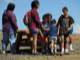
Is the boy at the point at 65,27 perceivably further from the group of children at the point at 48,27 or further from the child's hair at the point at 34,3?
the child's hair at the point at 34,3

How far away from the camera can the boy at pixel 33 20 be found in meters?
10.9

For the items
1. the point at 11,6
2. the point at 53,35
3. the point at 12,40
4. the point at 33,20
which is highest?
the point at 11,6

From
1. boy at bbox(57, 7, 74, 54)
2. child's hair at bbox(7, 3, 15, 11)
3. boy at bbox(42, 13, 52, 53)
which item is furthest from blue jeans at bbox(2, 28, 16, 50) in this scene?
boy at bbox(57, 7, 74, 54)

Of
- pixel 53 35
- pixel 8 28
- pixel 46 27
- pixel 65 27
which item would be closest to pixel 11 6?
pixel 8 28

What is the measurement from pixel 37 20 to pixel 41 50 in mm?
909

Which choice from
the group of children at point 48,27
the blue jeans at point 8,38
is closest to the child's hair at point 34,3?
the group of children at point 48,27

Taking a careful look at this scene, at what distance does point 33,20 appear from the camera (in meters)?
11.1

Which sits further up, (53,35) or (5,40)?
(53,35)

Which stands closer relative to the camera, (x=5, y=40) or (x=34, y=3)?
(x=34, y=3)

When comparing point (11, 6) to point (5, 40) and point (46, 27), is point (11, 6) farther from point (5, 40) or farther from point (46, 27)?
point (46, 27)

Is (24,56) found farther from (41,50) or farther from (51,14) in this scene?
(51,14)

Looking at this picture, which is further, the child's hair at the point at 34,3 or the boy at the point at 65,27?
the boy at the point at 65,27

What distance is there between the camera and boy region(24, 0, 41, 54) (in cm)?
1093

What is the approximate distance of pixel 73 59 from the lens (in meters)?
10.5
